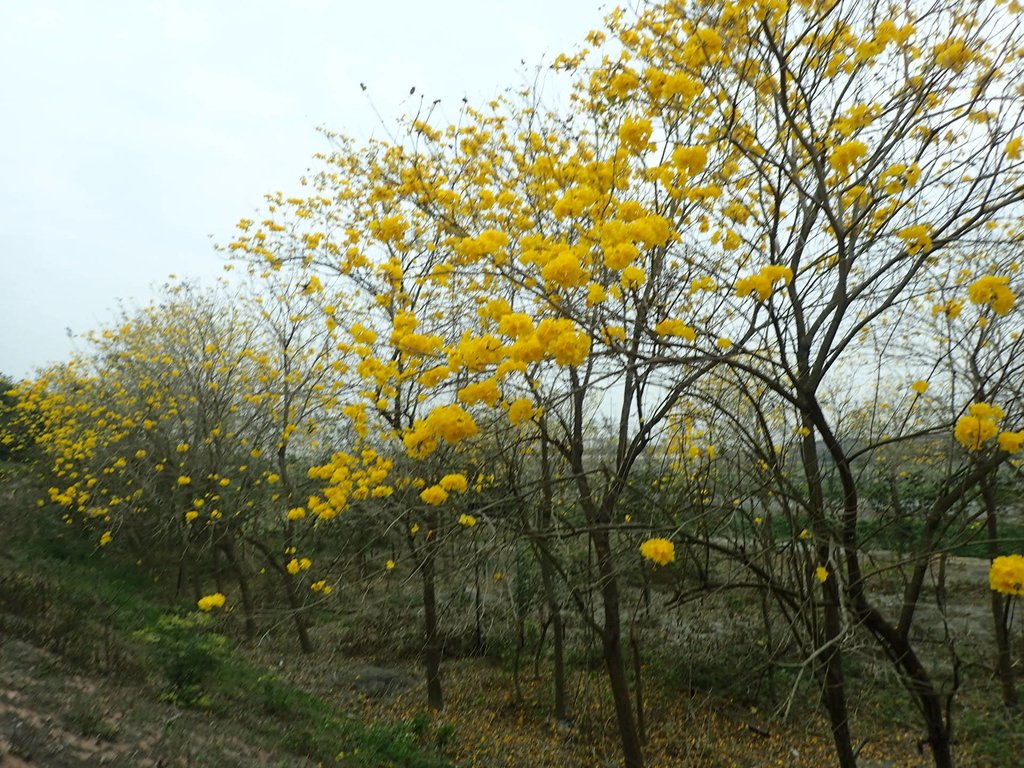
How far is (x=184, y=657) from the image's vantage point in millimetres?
6141

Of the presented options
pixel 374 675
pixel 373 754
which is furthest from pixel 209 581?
pixel 373 754

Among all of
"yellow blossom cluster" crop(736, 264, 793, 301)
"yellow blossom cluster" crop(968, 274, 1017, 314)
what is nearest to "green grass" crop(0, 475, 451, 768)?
"yellow blossom cluster" crop(736, 264, 793, 301)

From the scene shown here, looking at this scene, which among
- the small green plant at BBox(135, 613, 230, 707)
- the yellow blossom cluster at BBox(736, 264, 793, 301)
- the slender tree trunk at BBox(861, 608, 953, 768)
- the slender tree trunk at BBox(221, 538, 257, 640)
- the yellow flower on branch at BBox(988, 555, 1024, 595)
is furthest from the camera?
the slender tree trunk at BBox(221, 538, 257, 640)

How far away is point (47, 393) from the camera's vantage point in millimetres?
14562

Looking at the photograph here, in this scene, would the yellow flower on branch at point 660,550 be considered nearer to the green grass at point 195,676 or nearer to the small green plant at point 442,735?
the green grass at point 195,676

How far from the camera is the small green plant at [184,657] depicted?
18.9 feet

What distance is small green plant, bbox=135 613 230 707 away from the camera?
5.75 metres

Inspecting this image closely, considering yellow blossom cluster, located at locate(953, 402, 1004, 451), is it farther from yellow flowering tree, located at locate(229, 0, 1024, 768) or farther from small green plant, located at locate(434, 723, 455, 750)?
small green plant, located at locate(434, 723, 455, 750)

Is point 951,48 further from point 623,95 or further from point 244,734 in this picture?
point 244,734

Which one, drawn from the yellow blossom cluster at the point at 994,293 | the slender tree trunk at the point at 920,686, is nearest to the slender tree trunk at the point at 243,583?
the slender tree trunk at the point at 920,686

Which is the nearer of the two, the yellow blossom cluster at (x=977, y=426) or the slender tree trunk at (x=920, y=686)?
the yellow blossom cluster at (x=977, y=426)

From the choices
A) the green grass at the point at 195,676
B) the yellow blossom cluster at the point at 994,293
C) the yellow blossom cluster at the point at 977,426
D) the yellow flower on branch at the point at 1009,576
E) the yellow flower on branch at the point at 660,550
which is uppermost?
the yellow blossom cluster at the point at 994,293

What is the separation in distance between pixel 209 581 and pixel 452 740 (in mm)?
9405

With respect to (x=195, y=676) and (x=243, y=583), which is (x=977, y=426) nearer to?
(x=195, y=676)
